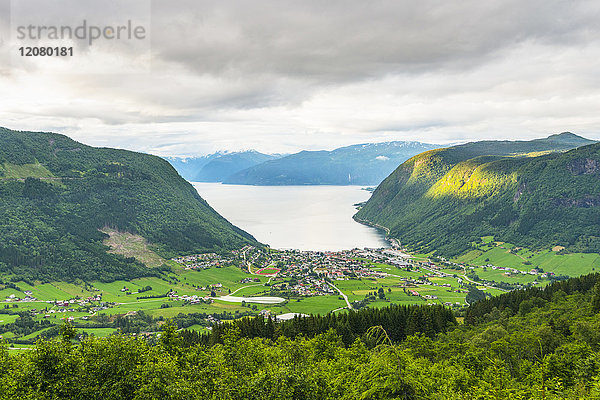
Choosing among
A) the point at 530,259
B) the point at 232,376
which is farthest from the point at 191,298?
the point at 530,259

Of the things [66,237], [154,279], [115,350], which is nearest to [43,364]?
[115,350]

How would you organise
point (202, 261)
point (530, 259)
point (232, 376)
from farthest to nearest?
point (202, 261) → point (530, 259) → point (232, 376)

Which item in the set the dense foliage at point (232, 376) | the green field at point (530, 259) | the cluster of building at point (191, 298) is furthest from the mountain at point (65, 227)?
the dense foliage at point (232, 376)

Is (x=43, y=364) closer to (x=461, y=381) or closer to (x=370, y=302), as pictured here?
(x=461, y=381)

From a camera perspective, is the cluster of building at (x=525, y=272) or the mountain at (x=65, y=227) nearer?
the mountain at (x=65, y=227)

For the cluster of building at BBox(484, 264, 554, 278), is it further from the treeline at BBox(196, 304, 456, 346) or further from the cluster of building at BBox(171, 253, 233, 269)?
the cluster of building at BBox(171, 253, 233, 269)

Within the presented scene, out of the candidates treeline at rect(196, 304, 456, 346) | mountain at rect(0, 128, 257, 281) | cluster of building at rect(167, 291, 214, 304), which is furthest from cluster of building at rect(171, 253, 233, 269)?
treeline at rect(196, 304, 456, 346)

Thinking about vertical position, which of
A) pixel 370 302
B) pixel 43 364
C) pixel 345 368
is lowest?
pixel 370 302

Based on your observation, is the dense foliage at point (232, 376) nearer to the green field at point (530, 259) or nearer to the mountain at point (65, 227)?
the mountain at point (65, 227)

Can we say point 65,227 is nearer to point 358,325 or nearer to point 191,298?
point 191,298

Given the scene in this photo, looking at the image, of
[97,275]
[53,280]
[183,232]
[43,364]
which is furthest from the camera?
[183,232]

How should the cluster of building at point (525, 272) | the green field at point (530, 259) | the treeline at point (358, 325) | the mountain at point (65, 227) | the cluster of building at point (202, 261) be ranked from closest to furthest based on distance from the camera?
1. the treeline at point (358, 325)
2. the mountain at point (65, 227)
3. the cluster of building at point (525, 272)
4. the green field at point (530, 259)
5. the cluster of building at point (202, 261)
